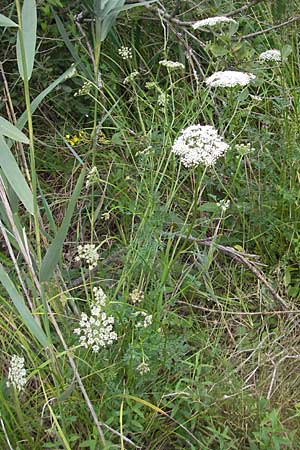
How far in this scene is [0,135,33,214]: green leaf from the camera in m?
1.08

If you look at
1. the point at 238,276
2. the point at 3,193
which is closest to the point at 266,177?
the point at 238,276

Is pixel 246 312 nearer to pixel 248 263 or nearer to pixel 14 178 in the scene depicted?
pixel 248 263

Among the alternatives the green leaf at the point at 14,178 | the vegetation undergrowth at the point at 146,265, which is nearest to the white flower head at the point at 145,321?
the vegetation undergrowth at the point at 146,265

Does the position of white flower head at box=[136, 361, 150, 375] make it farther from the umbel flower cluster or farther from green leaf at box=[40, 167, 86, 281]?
green leaf at box=[40, 167, 86, 281]

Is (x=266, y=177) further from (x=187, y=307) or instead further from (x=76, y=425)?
(x=76, y=425)

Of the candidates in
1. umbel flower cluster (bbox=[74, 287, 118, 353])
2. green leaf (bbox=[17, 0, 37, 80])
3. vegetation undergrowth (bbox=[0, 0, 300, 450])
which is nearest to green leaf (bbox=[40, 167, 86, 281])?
vegetation undergrowth (bbox=[0, 0, 300, 450])

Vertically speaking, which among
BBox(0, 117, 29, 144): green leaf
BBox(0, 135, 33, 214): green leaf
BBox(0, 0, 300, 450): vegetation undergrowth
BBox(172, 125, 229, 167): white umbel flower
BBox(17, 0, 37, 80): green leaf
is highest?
BBox(17, 0, 37, 80): green leaf

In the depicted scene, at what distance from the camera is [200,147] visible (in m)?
1.34

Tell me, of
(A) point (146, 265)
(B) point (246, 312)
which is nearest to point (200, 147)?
(A) point (146, 265)

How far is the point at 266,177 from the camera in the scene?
193 centimetres

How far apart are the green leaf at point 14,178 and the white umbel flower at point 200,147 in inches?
14.7

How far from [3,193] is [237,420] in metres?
0.65

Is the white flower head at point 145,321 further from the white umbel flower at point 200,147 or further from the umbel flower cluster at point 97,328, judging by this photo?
the white umbel flower at point 200,147

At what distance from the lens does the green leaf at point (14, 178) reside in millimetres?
1081
